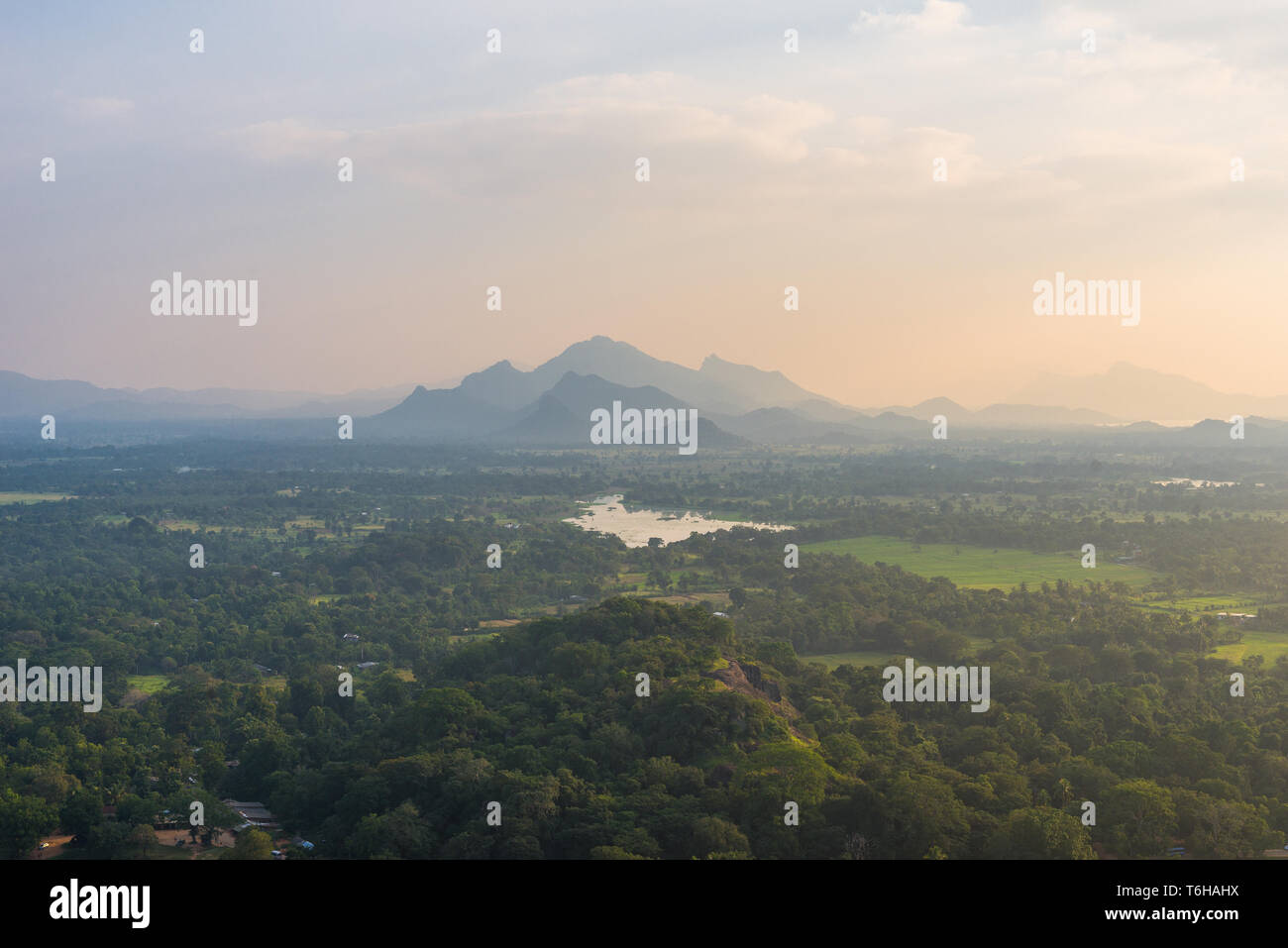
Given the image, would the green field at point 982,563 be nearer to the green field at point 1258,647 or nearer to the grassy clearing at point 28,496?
the green field at point 1258,647

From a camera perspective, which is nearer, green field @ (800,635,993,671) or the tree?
the tree

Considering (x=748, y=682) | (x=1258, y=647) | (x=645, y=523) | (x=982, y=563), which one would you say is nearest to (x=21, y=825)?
(x=748, y=682)

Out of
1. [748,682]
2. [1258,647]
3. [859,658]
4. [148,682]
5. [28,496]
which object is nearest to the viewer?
[748,682]

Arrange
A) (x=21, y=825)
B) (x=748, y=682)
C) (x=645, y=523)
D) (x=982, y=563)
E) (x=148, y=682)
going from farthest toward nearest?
(x=645, y=523)
(x=982, y=563)
(x=148, y=682)
(x=748, y=682)
(x=21, y=825)

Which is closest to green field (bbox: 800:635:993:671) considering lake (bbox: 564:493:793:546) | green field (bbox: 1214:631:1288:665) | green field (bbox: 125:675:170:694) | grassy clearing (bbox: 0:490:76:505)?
green field (bbox: 1214:631:1288:665)

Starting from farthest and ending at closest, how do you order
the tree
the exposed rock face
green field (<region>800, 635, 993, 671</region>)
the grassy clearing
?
the grassy clearing, green field (<region>800, 635, 993, 671</region>), the exposed rock face, the tree

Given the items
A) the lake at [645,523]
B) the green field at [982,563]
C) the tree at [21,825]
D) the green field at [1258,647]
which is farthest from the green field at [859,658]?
the lake at [645,523]

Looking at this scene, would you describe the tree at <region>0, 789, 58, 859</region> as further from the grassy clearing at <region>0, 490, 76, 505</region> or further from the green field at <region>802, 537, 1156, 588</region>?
the grassy clearing at <region>0, 490, 76, 505</region>

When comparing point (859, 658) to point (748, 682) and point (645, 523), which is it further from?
point (645, 523)

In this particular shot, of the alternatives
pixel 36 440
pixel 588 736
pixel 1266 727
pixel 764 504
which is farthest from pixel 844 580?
pixel 36 440
